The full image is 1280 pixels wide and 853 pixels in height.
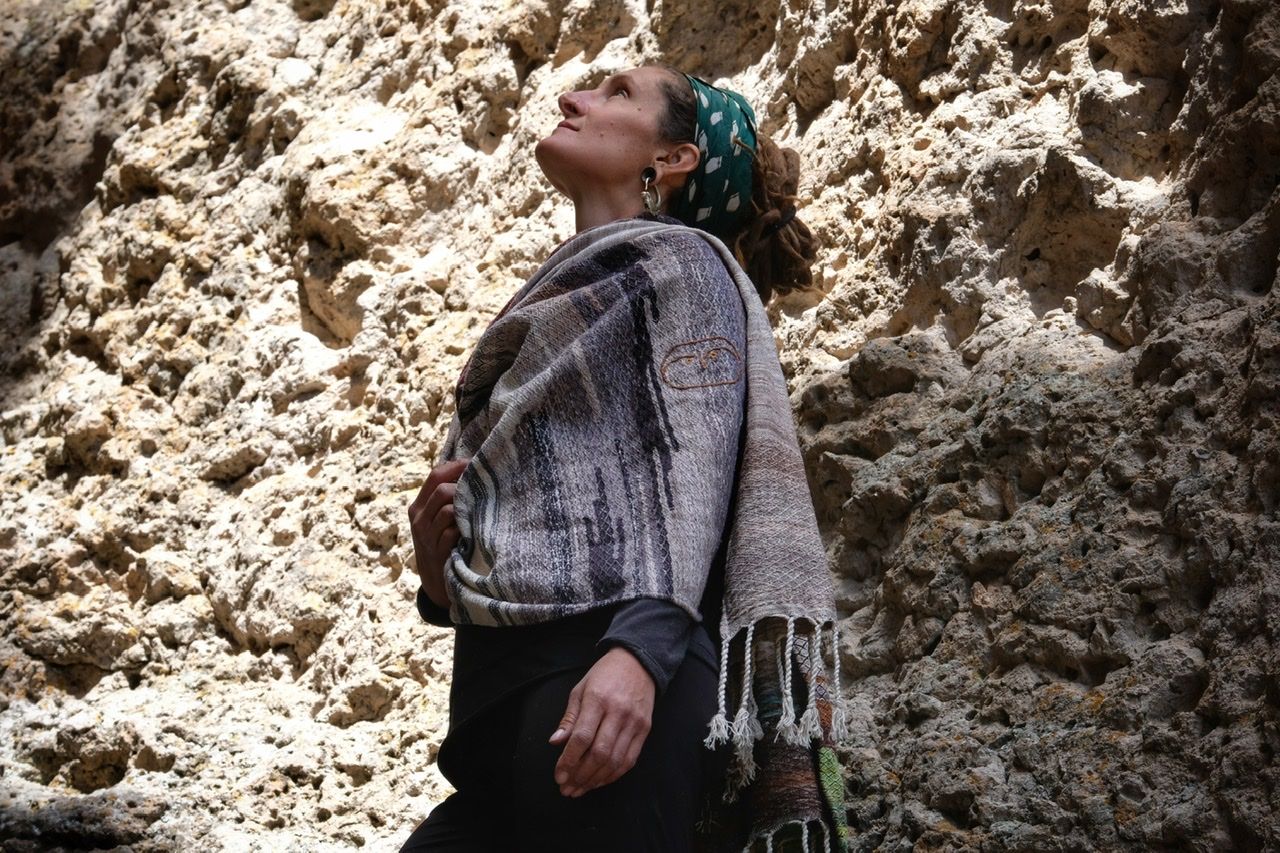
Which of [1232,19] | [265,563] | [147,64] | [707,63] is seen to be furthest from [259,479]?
[1232,19]

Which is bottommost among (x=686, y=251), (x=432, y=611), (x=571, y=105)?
(x=432, y=611)

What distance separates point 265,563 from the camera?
9.93ft

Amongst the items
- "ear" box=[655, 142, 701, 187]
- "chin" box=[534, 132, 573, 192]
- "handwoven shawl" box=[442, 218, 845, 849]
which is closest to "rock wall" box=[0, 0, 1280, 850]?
"handwoven shawl" box=[442, 218, 845, 849]

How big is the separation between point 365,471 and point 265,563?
283 millimetres

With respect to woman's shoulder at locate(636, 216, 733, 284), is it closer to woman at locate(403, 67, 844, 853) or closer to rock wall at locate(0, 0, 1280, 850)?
woman at locate(403, 67, 844, 853)

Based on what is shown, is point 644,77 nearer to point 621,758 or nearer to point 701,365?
point 701,365

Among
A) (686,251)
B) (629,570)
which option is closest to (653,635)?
(629,570)

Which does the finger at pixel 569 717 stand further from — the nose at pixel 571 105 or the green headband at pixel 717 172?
the nose at pixel 571 105

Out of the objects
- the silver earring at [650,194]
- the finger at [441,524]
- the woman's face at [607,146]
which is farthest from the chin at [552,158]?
the finger at [441,524]

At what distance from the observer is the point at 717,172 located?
81.7 inches

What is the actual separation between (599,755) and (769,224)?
0.97m

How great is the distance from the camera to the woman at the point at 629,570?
1.51 metres

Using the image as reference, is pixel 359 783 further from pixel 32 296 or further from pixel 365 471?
pixel 32 296

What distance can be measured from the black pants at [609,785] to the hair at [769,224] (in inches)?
30.4
